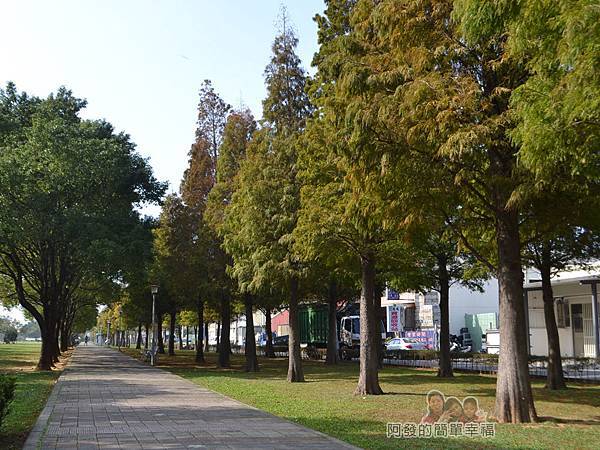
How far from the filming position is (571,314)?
35.4 metres

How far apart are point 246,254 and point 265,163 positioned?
3661 millimetres

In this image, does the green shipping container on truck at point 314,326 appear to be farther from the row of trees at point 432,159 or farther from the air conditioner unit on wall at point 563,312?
the row of trees at point 432,159

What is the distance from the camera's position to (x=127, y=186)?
113 ft

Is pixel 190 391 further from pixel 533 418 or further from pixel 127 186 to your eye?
pixel 127 186

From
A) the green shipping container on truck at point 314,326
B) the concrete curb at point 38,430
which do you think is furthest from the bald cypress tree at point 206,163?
the green shipping container on truck at point 314,326

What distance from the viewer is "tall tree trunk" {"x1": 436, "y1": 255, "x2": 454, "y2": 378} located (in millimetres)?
25812

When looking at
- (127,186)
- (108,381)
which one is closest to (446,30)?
(108,381)

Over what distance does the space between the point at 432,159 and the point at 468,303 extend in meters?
47.7

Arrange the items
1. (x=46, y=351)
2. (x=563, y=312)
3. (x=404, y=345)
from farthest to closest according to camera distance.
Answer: (x=404, y=345)
(x=563, y=312)
(x=46, y=351)

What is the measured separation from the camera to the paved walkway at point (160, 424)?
1043cm

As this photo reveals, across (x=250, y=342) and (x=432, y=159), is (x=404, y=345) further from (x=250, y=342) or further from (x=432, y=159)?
(x=432, y=159)

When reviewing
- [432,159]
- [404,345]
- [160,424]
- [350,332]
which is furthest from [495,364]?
[350,332]

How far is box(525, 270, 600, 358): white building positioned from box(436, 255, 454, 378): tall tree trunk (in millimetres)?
8716

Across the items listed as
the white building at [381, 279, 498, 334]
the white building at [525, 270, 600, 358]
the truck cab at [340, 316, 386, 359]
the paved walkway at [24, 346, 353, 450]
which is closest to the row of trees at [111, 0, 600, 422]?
the paved walkway at [24, 346, 353, 450]
